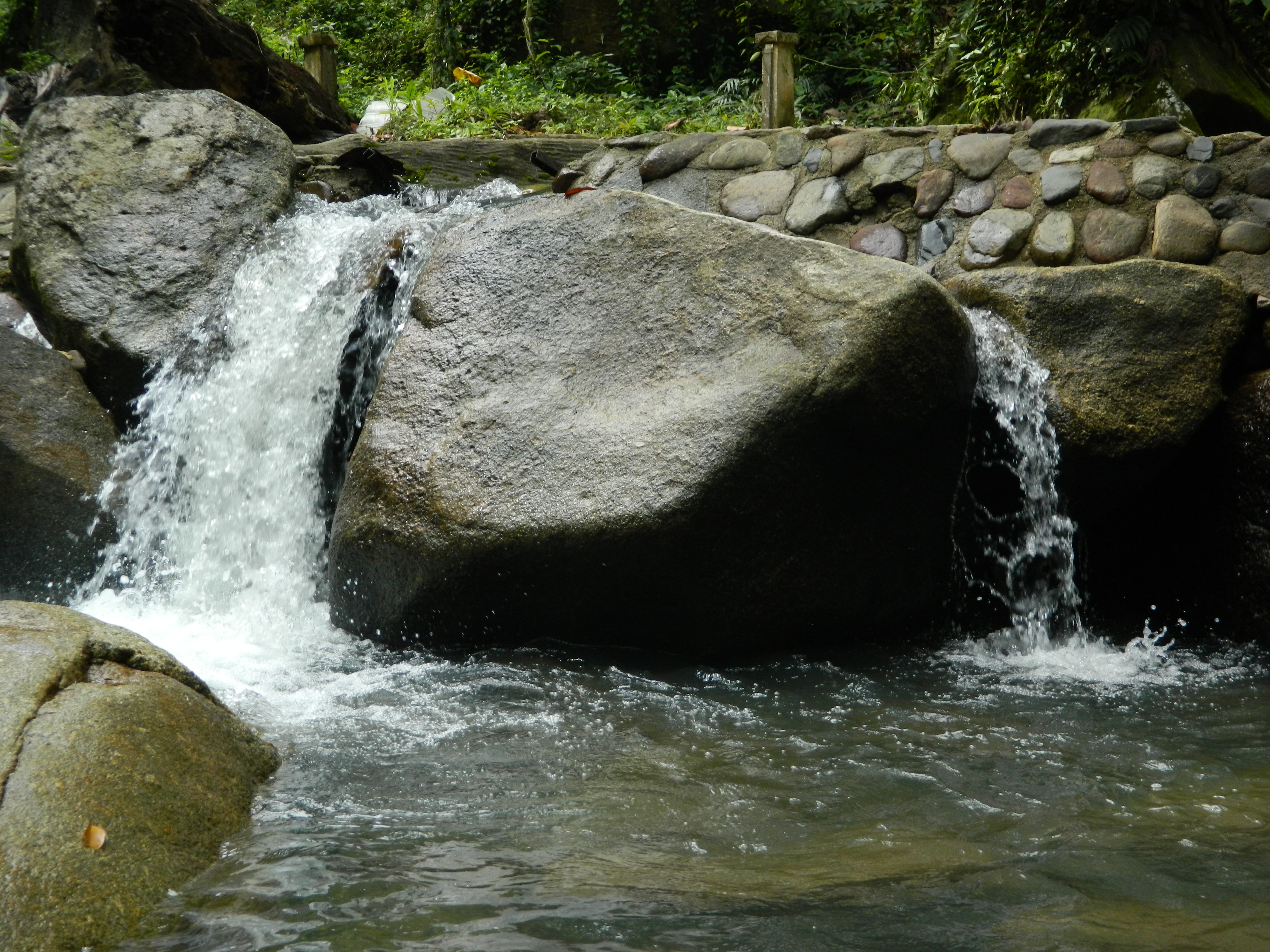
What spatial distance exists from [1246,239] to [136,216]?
604 centimetres

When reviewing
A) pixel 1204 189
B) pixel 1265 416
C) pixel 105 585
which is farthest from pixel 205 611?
pixel 1204 189

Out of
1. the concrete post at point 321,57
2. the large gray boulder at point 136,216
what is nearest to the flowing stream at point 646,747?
the large gray boulder at point 136,216

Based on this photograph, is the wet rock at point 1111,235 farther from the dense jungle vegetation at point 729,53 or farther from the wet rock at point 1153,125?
the dense jungle vegetation at point 729,53

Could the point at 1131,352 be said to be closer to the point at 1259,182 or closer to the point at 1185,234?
the point at 1185,234

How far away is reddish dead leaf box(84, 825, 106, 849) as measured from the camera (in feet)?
7.35

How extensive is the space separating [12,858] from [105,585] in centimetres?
359

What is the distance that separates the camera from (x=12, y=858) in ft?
6.93

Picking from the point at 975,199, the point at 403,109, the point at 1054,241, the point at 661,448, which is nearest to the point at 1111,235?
the point at 1054,241

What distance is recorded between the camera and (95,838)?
2260 mm

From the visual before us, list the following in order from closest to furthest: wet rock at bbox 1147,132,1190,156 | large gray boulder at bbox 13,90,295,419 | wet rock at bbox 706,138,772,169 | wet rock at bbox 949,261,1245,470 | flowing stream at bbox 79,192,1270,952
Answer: flowing stream at bbox 79,192,1270,952, wet rock at bbox 949,261,1245,470, wet rock at bbox 1147,132,1190,156, large gray boulder at bbox 13,90,295,419, wet rock at bbox 706,138,772,169

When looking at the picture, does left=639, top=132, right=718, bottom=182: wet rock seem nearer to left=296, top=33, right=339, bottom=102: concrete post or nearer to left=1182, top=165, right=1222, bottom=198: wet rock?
left=1182, top=165, right=1222, bottom=198: wet rock

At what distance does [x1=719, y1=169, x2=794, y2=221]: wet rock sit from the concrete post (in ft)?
20.3

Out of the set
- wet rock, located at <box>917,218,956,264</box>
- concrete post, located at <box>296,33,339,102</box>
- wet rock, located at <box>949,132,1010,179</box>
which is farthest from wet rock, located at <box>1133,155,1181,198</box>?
concrete post, located at <box>296,33,339,102</box>

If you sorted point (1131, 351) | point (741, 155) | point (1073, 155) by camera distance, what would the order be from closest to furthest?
point (1131, 351), point (1073, 155), point (741, 155)
